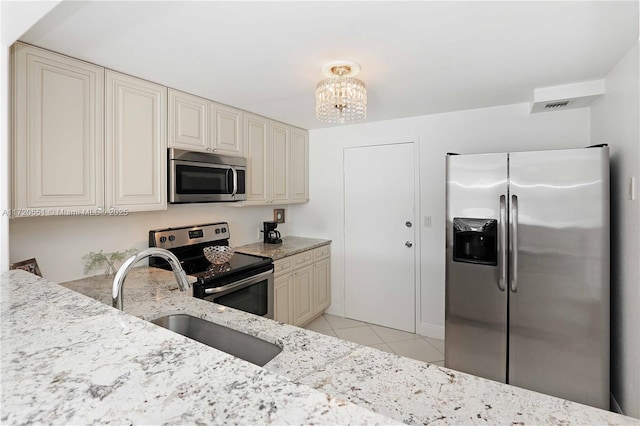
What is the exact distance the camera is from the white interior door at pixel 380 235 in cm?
330

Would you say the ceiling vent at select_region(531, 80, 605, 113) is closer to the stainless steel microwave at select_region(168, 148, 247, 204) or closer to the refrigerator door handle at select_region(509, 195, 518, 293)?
the refrigerator door handle at select_region(509, 195, 518, 293)

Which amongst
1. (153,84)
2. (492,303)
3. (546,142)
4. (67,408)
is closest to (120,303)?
(67,408)

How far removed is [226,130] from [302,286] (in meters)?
1.71

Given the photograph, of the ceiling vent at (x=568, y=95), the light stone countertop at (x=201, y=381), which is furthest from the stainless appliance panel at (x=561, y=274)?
the light stone countertop at (x=201, y=381)

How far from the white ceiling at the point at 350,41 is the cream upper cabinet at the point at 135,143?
0.12 m

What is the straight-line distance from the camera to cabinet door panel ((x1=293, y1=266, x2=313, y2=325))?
125 inches

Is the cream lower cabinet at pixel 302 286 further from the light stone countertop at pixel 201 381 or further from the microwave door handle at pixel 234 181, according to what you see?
the light stone countertop at pixel 201 381

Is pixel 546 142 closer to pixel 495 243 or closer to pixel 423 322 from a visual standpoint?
pixel 495 243

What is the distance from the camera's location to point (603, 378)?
1.96 m

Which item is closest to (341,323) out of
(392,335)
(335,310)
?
(335,310)

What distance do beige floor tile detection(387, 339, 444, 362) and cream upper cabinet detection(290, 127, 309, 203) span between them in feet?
6.18

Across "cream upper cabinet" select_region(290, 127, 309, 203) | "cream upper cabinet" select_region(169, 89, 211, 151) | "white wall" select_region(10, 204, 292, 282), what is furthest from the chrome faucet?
"cream upper cabinet" select_region(290, 127, 309, 203)

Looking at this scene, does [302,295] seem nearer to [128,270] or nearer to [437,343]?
[437,343]

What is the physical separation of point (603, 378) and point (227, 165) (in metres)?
3.06
